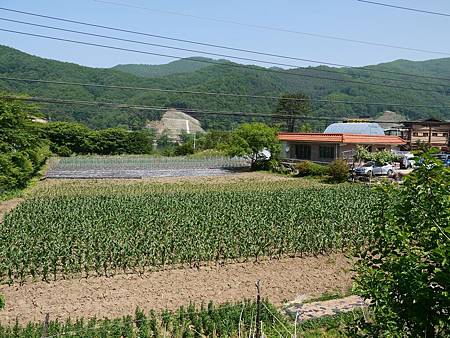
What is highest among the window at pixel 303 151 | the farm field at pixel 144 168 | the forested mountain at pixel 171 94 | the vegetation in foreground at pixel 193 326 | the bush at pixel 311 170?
the forested mountain at pixel 171 94

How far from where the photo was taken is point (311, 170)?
34594 mm

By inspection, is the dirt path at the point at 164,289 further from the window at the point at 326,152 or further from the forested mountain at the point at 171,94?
the forested mountain at the point at 171,94

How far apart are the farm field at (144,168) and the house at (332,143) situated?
5.09m

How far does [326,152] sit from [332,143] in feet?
5.73

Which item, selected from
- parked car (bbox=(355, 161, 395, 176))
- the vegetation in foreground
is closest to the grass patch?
the vegetation in foreground

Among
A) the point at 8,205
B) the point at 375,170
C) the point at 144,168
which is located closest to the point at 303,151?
the point at 375,170

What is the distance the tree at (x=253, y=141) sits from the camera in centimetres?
3969

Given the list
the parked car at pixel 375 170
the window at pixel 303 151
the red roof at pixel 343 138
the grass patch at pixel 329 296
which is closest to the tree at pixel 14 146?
the grass patch at pixel 329 296

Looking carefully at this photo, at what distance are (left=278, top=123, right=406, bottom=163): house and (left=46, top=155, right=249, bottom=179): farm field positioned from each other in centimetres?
509

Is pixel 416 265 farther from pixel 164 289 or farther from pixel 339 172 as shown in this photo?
pixel 339 172

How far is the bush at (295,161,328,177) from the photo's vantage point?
1334 inches

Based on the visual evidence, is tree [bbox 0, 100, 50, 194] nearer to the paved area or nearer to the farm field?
the farm field

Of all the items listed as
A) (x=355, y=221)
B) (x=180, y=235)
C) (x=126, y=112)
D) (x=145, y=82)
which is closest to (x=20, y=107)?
(x=180, y=235)

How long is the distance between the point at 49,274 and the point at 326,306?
24.7 ft
